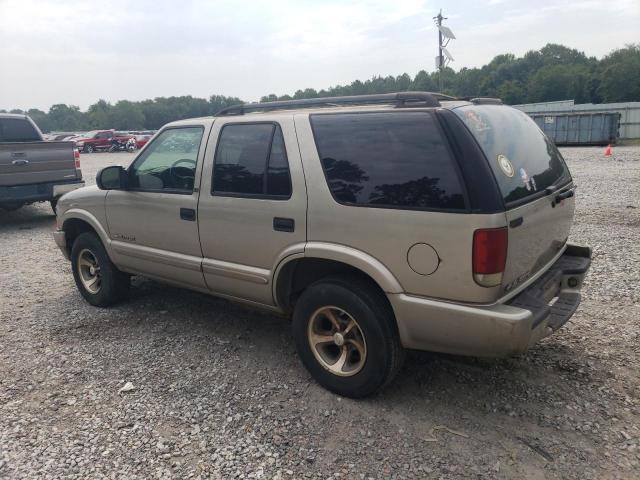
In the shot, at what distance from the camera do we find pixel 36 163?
907 centimetres

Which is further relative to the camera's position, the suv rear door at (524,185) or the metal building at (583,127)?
the metal building at (583,127)

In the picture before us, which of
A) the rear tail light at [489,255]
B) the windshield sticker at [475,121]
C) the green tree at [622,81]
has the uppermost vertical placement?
the green tree at [622,81]

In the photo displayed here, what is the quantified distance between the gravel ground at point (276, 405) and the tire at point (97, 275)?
233mm

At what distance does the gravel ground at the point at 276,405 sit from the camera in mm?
2730

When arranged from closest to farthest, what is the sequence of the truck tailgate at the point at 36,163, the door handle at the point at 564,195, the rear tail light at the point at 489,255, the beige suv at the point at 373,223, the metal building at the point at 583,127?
the rear tail light at the point at 489,255
the beige suv at the point at 373,223
the door handle at the point at 564,195
the truck tailgate at the point at 36,163
the metal building at the point at 583,127

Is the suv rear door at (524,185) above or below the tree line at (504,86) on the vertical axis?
below

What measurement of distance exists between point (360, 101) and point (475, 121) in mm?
841

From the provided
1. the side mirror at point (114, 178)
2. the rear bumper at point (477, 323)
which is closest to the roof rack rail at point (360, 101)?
the side mirror at point (114, 178)

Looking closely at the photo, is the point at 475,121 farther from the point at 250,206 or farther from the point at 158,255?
the point at 158,255

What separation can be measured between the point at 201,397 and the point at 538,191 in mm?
2586

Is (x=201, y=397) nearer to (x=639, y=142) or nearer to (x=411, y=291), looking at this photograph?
(x=411, y=291)

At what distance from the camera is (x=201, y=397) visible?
3.42m

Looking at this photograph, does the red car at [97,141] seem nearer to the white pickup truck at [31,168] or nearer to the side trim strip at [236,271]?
the white pickup truck at [31,168]

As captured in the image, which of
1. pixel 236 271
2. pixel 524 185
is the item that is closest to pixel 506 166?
pixel 524 185
